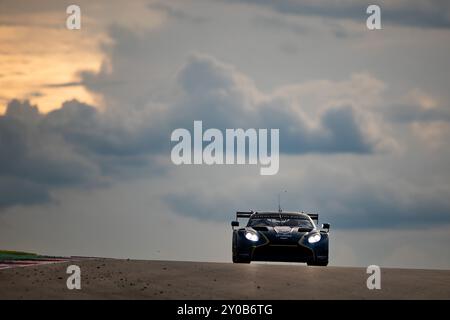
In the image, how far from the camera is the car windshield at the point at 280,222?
22766mm

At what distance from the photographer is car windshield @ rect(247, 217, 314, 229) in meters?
22.8

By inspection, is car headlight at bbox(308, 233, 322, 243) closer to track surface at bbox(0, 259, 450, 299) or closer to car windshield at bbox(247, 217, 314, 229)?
car windshield at bbox(247, 217, 314, 229)

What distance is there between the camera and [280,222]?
2297cm

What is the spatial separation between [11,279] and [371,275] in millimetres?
6644

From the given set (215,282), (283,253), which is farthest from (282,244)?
(215,282)

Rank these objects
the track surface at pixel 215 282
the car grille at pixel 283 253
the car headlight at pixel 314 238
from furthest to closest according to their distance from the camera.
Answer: the car headlight at pixel 314 238
the car grille at pixel 283 253
the track surface at pixel 215 282

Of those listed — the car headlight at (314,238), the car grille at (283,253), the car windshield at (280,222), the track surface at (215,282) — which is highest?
the car windshield at (280,222)

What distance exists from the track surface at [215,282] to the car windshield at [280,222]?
1894mm

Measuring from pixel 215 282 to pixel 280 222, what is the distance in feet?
21.6

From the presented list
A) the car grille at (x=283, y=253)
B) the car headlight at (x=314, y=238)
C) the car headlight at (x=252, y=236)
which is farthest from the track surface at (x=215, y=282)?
the car headlight at (x=314, y=238)

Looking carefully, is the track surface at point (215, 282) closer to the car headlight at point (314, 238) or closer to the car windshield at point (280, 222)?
the car headlight at point (314, 238)

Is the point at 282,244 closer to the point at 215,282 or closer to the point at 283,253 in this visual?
the point at 283,253
